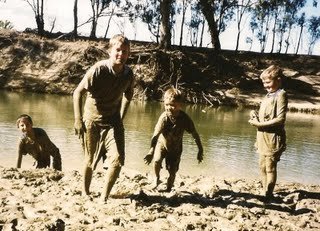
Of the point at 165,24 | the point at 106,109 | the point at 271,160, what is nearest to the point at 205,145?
the point at 271,160

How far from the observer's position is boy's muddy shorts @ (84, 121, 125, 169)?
4625mm

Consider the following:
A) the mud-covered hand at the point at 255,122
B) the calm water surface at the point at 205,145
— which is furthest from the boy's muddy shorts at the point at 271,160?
the calm water surface at the point at 205,145

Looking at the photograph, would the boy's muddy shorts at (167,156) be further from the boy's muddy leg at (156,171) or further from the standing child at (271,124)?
the standing child at (271,124)

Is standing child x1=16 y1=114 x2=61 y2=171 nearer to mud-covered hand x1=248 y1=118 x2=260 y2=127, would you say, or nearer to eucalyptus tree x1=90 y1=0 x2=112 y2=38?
mud-covered hand x1=248 y1=118 x2=260 y2=127

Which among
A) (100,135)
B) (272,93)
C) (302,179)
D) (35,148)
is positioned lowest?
(302,179)

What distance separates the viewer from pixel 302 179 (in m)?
8.37

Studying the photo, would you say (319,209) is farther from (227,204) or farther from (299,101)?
(299,101)

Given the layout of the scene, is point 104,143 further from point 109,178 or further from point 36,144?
point 36,144

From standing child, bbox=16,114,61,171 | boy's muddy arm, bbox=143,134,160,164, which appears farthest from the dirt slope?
boy's muddy arm, bbox=143,134,160,164

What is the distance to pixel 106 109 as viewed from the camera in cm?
470

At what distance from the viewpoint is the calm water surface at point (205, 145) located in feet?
28.4

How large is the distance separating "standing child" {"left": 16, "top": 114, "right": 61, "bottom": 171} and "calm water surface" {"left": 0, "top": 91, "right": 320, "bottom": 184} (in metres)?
1.37

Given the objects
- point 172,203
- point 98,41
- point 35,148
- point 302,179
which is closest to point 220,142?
point 302,179

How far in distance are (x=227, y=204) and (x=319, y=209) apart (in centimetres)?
117
